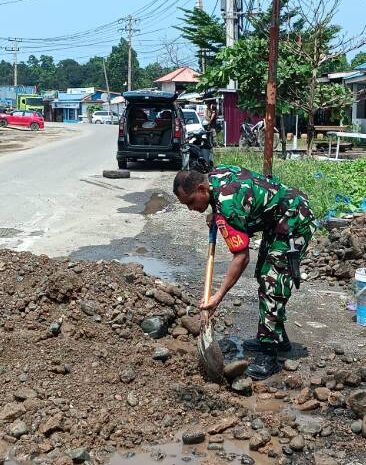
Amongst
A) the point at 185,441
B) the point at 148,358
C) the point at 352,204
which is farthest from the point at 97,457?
the point at 352,204

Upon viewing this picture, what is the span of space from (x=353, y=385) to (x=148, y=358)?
138 cm

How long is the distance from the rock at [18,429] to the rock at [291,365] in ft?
6.32

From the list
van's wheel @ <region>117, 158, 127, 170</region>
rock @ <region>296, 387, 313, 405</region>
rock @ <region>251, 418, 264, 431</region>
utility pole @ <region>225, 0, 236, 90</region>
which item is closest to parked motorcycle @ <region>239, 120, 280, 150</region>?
utility pole @ <region>225, 0, 236, 90</region>

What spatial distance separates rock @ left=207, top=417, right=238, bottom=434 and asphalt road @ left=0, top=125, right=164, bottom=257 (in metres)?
4.80

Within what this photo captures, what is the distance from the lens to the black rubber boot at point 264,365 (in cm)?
477

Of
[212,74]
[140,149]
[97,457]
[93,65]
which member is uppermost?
[93,65]

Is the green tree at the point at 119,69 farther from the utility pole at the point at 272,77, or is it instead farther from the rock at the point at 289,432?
the rock at the point at 289,432

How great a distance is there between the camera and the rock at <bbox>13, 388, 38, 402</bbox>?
13.7 feet

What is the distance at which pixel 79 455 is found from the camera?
11.9ft

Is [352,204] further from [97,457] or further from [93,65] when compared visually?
[93,65]

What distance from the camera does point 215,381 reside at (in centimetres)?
461

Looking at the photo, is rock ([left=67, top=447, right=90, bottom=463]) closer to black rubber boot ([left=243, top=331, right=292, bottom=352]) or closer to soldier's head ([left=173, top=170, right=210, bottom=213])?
soldier's head ([left=173, top=170, right=210, bottom=213])

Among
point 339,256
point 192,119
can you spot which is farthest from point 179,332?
point 192,119

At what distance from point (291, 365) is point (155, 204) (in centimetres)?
798
